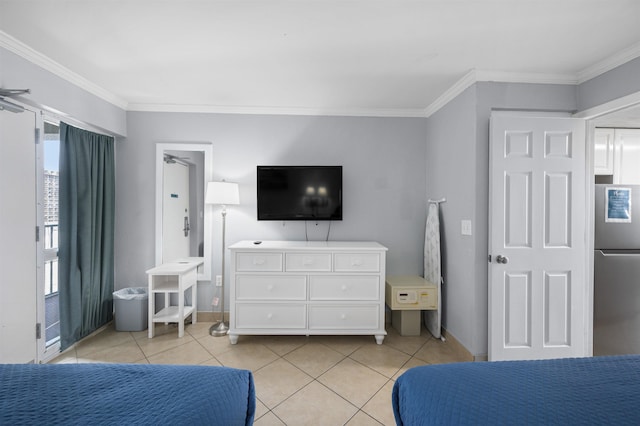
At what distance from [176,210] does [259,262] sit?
4.19 ft

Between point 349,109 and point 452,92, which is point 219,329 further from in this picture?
point 452,92

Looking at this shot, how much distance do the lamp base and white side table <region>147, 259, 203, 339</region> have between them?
0.94 feet

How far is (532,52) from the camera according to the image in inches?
79.3

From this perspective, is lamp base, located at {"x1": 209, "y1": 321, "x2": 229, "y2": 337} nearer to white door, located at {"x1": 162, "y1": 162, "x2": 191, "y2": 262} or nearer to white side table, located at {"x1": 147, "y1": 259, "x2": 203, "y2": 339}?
white side table, located at {"x1": 147, "y1": 259, "x2": 203, "y2": 339}

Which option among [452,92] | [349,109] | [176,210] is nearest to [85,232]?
[176,210]

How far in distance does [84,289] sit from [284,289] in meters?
1.92

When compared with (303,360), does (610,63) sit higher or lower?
higher

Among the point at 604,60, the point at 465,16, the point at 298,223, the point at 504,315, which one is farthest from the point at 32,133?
the point at 604,60

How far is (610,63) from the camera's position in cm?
208

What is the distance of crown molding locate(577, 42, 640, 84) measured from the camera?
1929 millimetres

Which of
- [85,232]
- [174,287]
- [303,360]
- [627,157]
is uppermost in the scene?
[627,157]

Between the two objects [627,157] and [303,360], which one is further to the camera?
[627,157]

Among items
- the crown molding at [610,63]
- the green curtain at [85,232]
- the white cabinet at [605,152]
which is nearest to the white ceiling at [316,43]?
the crown molding at [610,63]

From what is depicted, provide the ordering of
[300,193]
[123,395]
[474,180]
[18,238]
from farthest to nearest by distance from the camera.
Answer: [300,193] < [474,180] < [18,238] < [123,395]
